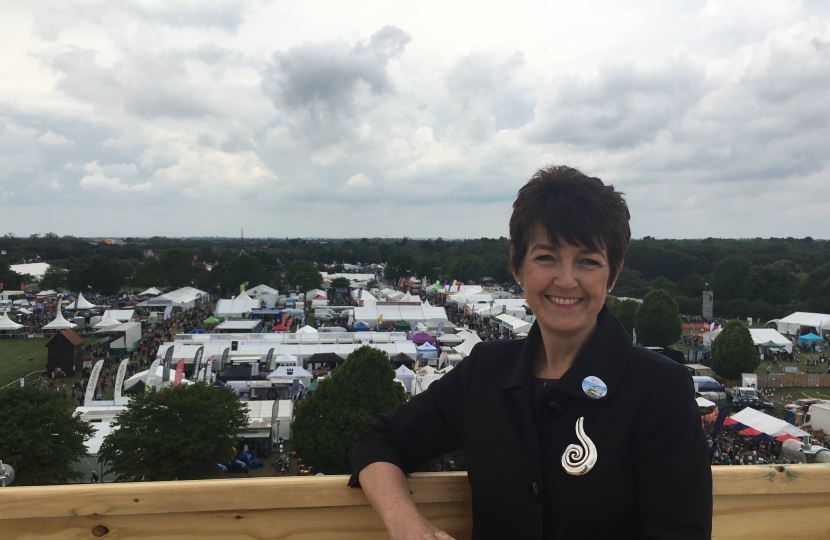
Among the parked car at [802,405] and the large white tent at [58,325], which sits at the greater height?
the large white tent at [58,325]

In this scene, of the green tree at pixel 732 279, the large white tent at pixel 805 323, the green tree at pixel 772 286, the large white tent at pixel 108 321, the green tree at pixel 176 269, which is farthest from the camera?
the green tree at pixel 176 269

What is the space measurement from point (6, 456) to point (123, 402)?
3.80 metres

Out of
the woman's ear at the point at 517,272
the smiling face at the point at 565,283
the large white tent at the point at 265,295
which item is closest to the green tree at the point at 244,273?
the large white tent at the point at 265,295

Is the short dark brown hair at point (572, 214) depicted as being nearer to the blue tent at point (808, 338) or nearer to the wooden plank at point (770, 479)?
the wooden plank at point (770, 479)

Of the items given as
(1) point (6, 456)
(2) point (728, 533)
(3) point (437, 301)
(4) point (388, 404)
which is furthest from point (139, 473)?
(3) point (437, 301)

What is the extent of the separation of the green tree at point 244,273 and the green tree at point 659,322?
1121 inches

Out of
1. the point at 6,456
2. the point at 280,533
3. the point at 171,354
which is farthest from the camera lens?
the point at 171,354

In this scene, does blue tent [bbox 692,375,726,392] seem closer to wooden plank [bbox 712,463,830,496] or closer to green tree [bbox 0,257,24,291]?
wooden plank [bbox 712,463,830,496]

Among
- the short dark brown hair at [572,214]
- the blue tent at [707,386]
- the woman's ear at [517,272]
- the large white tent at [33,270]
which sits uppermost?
the short dark brown hair at [572,214]

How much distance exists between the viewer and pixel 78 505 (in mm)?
1312

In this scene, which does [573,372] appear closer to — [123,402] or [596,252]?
[596,252]

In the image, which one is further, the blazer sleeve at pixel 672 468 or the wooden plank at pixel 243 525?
the wooden plank at pixel 243 525

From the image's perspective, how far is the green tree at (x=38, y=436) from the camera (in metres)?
8.41

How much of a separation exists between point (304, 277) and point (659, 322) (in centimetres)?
2536
